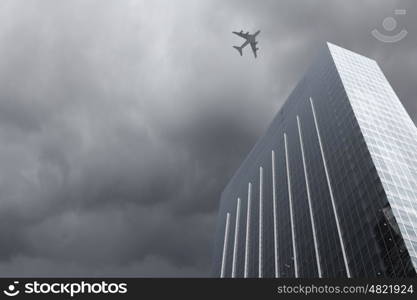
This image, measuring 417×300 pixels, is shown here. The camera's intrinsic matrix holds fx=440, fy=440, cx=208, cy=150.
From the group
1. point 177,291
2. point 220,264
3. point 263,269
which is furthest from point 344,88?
point 177,291

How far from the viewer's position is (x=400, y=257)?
65625mm

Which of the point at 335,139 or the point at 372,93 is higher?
the point at 372,93

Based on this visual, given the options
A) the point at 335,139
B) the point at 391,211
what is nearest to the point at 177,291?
the point at 391,211

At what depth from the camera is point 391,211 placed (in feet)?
241

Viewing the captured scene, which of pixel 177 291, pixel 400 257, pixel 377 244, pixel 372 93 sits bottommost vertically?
pixel 177 291

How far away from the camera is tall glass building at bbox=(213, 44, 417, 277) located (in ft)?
249

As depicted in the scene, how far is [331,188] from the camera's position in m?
103

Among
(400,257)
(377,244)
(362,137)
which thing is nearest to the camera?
(400,257)

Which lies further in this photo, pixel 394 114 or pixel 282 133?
pixel 282 133

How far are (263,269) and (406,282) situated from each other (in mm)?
93439

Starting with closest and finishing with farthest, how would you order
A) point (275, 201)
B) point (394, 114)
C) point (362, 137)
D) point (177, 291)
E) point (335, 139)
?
point (177, 291)
point (362, 137)
point (335, 139)
point (394, 114)
point (275, 201)

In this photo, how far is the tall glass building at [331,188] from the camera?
76.0 meters

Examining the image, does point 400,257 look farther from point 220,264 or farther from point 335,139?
point 220,264

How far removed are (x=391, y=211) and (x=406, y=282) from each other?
39551 mm
